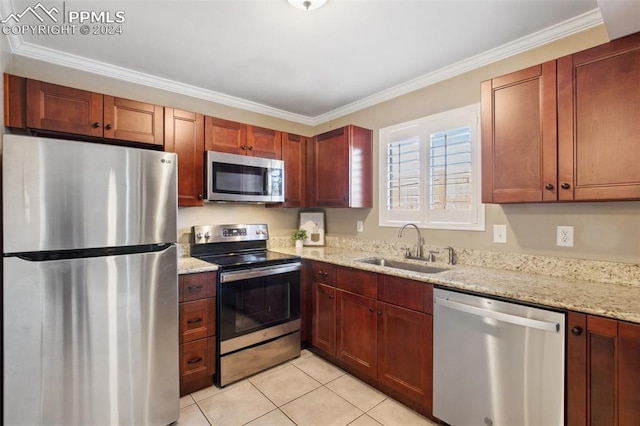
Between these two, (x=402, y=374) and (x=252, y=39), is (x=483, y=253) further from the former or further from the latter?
(x=252, y=39)

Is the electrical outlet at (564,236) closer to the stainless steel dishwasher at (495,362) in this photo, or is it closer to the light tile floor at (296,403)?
the stainless steel dishwasher at (495,362)

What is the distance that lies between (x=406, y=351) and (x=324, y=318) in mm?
824

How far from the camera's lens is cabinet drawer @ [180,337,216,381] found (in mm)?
2174

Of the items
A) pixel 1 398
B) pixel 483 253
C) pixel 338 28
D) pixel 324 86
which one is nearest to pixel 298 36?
pixel 338 28

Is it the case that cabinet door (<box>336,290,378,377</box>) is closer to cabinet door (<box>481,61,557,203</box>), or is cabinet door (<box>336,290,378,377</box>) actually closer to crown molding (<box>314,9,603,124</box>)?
cabinet door (<box>481,61,557,203</box>)

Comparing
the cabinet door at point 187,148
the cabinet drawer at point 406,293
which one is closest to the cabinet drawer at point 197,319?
the cabinet door at point 187,148

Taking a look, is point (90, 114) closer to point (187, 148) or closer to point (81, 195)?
point (187, 148)

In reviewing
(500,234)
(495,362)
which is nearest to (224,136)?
(500,234)

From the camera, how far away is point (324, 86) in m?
2.81

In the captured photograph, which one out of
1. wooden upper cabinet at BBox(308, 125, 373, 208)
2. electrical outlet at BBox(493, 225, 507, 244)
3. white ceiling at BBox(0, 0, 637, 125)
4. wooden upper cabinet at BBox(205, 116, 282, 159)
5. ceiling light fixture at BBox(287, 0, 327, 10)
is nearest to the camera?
ceiling light fixture at BBox(287, 0, 327, 10)

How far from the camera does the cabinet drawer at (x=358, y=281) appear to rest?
2242 millimetres

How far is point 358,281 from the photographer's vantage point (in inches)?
92.7

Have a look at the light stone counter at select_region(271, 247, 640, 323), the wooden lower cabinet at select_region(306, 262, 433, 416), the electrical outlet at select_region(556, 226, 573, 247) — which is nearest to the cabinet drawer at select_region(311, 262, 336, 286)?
the wooden lower cabinet at select_region(306, 262, 433, 416)

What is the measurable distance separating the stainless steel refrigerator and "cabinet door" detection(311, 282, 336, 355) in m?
1.19
